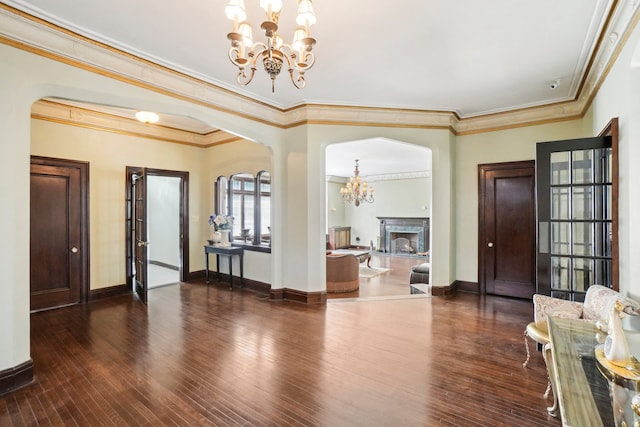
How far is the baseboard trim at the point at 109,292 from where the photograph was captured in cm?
513

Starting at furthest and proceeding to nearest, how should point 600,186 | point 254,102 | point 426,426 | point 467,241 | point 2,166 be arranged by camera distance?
point 467,241 → point 254,102 → point 600,186 → point 2,166 → point 426,426

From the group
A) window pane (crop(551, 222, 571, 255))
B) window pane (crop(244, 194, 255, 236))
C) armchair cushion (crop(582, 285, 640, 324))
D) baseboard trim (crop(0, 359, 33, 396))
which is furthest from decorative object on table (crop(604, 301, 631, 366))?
window pane (crop(244, 194, 255, 236))

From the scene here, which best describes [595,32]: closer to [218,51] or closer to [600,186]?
[600,186]

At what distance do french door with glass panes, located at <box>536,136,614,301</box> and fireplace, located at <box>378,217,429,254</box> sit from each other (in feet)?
26.7

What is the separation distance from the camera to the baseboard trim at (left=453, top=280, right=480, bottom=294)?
5520 millimetres

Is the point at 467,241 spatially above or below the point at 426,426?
above

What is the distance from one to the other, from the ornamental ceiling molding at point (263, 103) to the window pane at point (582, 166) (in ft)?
2.87

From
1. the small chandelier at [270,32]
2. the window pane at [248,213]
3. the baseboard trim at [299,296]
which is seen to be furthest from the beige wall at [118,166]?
the small chandelier at [270,32]

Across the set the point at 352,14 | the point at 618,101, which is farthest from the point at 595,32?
the point at 352,14

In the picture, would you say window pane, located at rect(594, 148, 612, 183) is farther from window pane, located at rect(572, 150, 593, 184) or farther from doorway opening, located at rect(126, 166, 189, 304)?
doorway opening, located at rect(126, 166, 189, 304)

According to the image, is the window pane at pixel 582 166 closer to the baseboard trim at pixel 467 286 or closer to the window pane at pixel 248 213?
the baseboard trim at pixel 467 286

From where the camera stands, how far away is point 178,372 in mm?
2850

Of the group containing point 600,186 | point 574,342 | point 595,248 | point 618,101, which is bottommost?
point 574,342

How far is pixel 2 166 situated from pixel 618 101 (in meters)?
5.36
